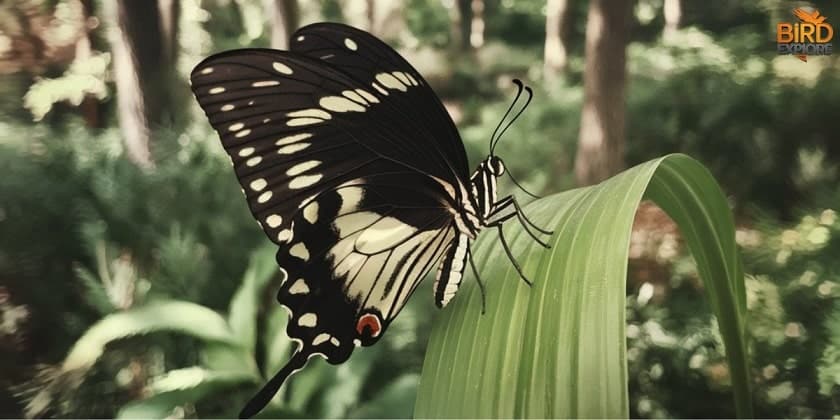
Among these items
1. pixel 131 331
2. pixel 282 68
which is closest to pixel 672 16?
pixel 282 68

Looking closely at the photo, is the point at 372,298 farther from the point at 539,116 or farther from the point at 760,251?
the point at 760,251

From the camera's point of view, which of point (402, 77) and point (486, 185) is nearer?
point (402, 77)

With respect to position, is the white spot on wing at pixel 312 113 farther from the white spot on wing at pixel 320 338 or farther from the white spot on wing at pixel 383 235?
the white spot on wing at pixel 320 338

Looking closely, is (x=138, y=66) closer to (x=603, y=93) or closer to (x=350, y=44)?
(x=350, y=44)

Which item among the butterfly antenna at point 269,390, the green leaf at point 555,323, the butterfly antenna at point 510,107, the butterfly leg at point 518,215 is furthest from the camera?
the butterfly antenna at point 510,107

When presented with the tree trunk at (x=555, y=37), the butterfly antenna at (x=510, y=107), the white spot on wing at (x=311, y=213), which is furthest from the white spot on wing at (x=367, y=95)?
the tree trunk at (x=555, y=37)
